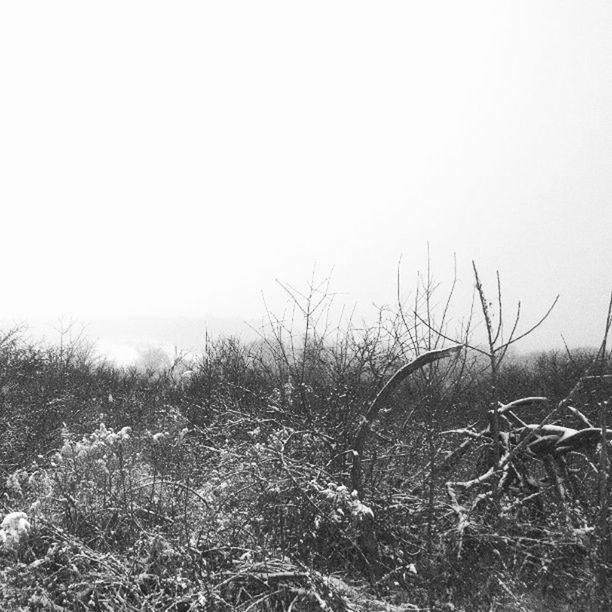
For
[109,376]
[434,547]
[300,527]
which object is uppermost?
[434,547]

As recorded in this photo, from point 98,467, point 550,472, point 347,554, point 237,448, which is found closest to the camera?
point 550,472

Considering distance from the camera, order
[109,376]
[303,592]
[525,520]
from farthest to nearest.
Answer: [109,376]
[525,520]
[303,592]

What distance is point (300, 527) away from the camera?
384 cm

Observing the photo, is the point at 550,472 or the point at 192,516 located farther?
the point at 192,516

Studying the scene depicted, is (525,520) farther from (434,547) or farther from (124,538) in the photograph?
(124,538)

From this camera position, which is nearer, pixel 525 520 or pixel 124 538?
pixel 525 520

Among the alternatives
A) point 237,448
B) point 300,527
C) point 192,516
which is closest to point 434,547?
point 300,527

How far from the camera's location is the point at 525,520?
3492 mm

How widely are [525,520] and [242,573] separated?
6.96 feet

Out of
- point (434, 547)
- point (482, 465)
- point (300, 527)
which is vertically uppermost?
point (482, 465)

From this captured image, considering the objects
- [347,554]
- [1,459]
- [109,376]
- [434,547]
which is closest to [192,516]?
[347,554]

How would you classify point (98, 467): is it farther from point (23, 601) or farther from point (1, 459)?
point (1, 459)

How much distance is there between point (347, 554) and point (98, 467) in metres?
3.22

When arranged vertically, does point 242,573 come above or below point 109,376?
above
